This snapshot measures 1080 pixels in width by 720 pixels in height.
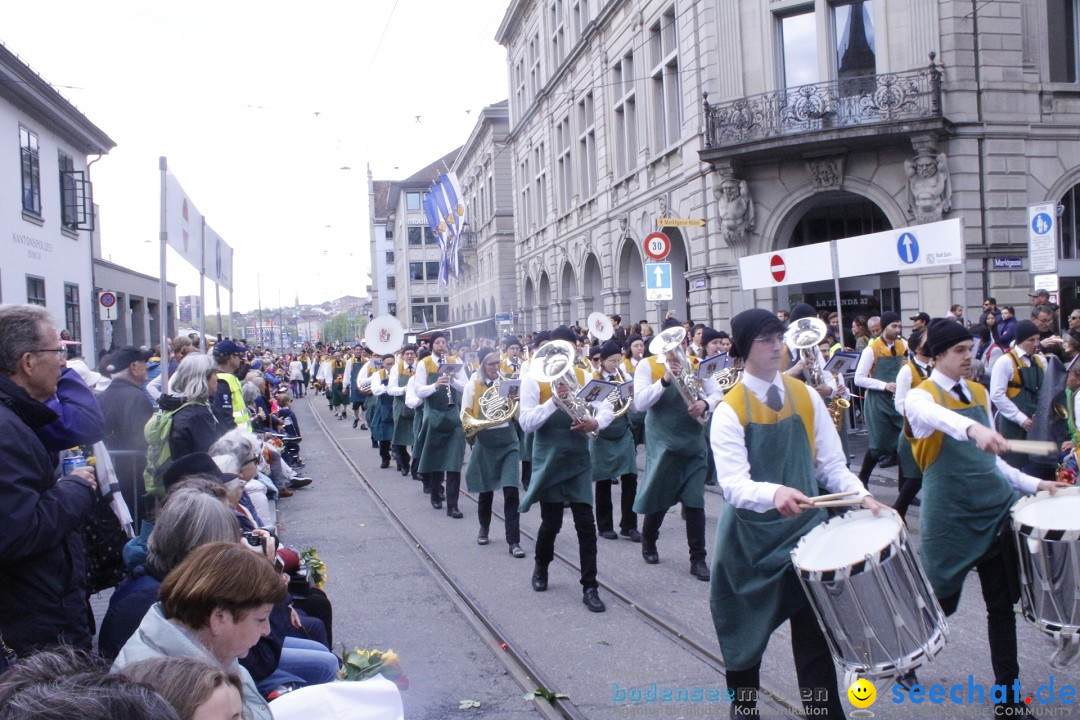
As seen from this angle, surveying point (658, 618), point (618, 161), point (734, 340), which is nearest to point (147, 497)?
point (658, 618)

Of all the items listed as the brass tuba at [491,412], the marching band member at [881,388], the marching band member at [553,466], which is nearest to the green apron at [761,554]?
the marching band member at [553,466]

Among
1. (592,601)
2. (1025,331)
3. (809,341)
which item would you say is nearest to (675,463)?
(592,601)

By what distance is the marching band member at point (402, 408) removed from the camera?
508 inches

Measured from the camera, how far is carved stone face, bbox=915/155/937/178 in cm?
1881

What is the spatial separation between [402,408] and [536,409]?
6562mm

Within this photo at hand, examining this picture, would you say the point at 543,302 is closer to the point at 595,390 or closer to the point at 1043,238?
the point at 1043,238

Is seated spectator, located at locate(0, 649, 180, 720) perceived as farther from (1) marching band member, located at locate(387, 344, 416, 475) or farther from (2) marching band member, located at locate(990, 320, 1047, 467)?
(1) marching band member, located at locate(387, 344, 416, 475)

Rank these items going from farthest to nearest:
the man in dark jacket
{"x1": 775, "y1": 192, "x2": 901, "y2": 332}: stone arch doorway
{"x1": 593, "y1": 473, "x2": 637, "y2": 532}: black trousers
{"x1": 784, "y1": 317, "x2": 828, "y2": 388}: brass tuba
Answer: {"x1": 775, "y1": 192, "x2": 901, "y2": 332}: stone arch doorway < {"x1": 784, "y1": 317, "x2": 828, "y2": 388}: brass tuba < {"x1": 593, "y1": 473, "x2": 637, "y2": 532}: black trousers < the man in dark jacket

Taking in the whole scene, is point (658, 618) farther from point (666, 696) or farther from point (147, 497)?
point (147, 497)

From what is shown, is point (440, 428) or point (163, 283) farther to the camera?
point (440, 428)

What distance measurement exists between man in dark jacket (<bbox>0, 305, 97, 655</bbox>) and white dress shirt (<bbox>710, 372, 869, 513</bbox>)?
254 cm

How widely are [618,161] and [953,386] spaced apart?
25.4m

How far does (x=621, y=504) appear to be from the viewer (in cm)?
902

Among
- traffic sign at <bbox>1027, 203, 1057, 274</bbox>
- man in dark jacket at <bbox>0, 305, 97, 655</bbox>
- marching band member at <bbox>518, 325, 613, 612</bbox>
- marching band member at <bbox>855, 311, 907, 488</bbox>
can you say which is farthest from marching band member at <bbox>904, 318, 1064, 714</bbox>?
traffic sign at <bbox>1027, 203, 1057, 274</bbox>
